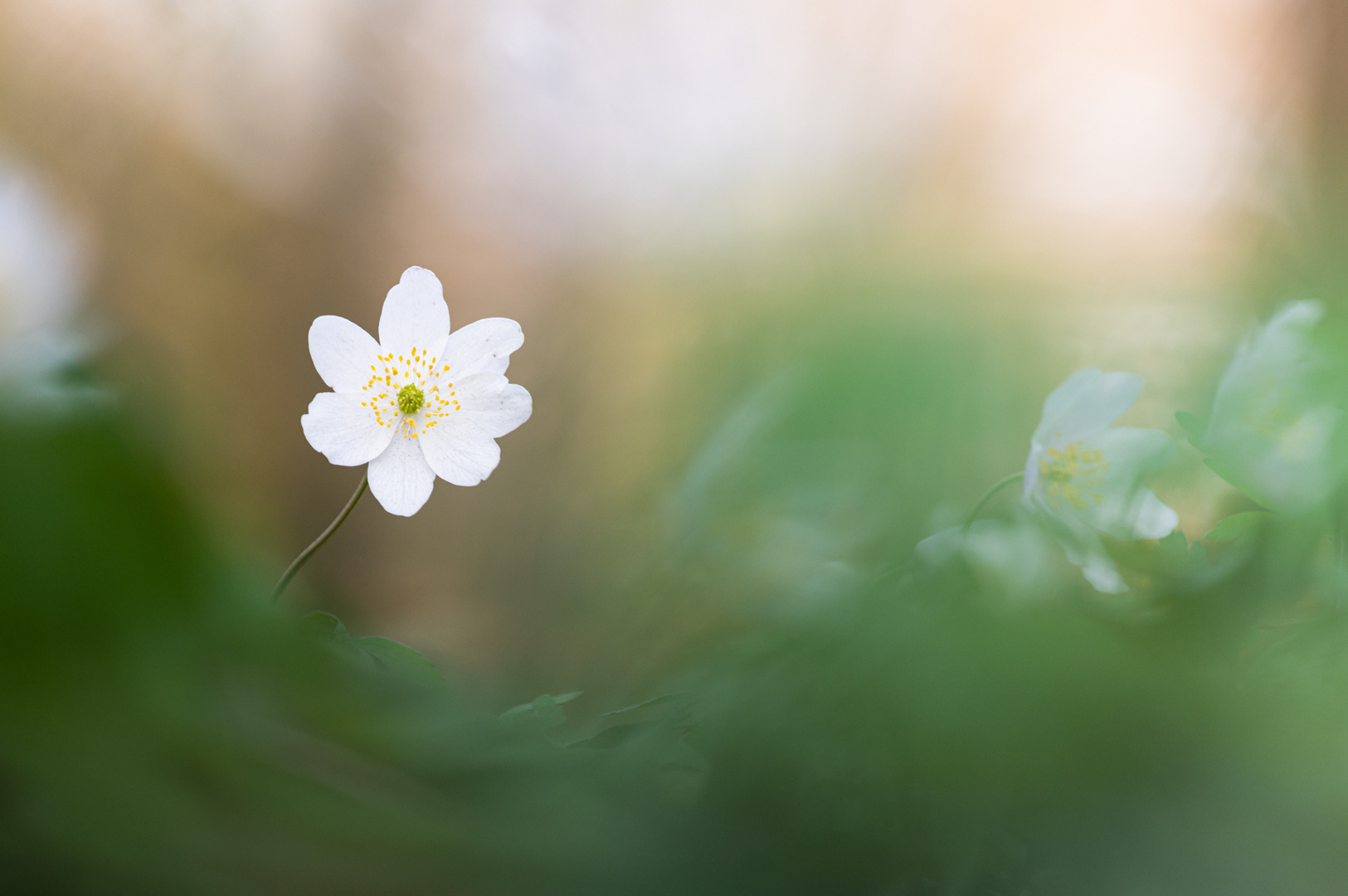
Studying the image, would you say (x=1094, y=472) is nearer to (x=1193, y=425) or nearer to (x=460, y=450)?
(x=1193, y=425)

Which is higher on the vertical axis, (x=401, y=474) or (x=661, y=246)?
(x=661, y=246)

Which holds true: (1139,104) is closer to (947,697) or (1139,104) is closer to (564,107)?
(947,697)

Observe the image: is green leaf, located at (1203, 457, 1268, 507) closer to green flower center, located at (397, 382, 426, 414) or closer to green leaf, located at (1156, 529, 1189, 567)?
green leaf, located at (1156, 529, 1189, 567)

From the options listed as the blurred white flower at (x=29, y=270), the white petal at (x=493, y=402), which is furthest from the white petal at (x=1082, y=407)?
the blurred white flower at (x=29, y=270)

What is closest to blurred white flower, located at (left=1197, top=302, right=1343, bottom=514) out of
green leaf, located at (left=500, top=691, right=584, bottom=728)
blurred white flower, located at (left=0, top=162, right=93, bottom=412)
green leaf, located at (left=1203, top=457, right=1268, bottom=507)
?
green leaf, located at (left=1203, top=457, right=1268, bottom=507)

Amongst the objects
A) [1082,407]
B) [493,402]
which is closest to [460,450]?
[493,402]

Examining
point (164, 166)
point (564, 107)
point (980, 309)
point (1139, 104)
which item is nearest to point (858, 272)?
point (980, 309)

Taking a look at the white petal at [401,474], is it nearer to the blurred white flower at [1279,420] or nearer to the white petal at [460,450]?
the white petal at [460,450]
